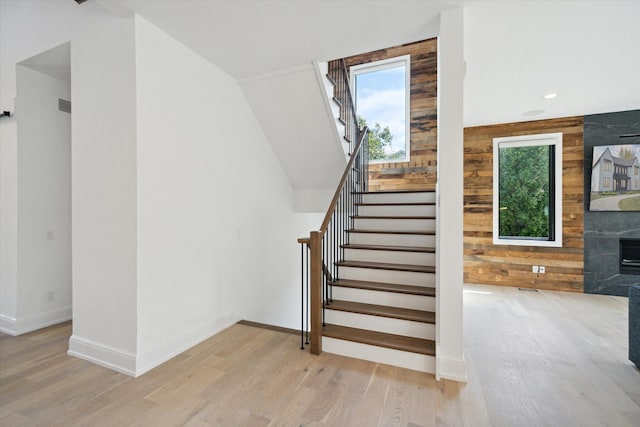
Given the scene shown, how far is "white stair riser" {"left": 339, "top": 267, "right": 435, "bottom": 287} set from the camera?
2.89 meters

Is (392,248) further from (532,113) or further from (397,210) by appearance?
(532,113)

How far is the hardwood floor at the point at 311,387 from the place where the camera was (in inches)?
69.0

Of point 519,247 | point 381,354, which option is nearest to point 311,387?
point 381,354

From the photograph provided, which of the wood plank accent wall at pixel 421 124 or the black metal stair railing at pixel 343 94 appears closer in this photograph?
the black metal stair railing at pixel 343 94

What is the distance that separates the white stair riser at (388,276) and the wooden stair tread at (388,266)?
43 mm

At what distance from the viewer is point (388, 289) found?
2.78m

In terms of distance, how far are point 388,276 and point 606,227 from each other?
12.7 feet

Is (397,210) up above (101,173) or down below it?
below

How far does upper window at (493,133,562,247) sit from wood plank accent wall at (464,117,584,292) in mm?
84

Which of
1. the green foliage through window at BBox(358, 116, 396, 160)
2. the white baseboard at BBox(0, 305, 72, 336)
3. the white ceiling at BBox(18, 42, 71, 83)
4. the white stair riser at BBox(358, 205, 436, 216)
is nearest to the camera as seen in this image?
the white ceiling at BBox(18, 42, 71, 83)

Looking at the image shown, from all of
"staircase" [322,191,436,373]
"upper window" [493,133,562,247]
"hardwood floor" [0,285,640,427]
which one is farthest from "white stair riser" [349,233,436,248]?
"upper window" [493,133,562,247]

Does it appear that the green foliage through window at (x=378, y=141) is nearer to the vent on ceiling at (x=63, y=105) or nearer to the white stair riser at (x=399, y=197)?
the white stair riser at (x=399, y=197)

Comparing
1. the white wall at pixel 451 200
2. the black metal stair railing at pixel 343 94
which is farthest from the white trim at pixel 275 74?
the white wall at pixel 451 200

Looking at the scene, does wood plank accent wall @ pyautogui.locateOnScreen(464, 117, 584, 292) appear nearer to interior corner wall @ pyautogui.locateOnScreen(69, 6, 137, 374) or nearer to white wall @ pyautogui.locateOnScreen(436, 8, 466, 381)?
white wall @ pyautogui.locateOnScreen(436, 8, 466, 381)
